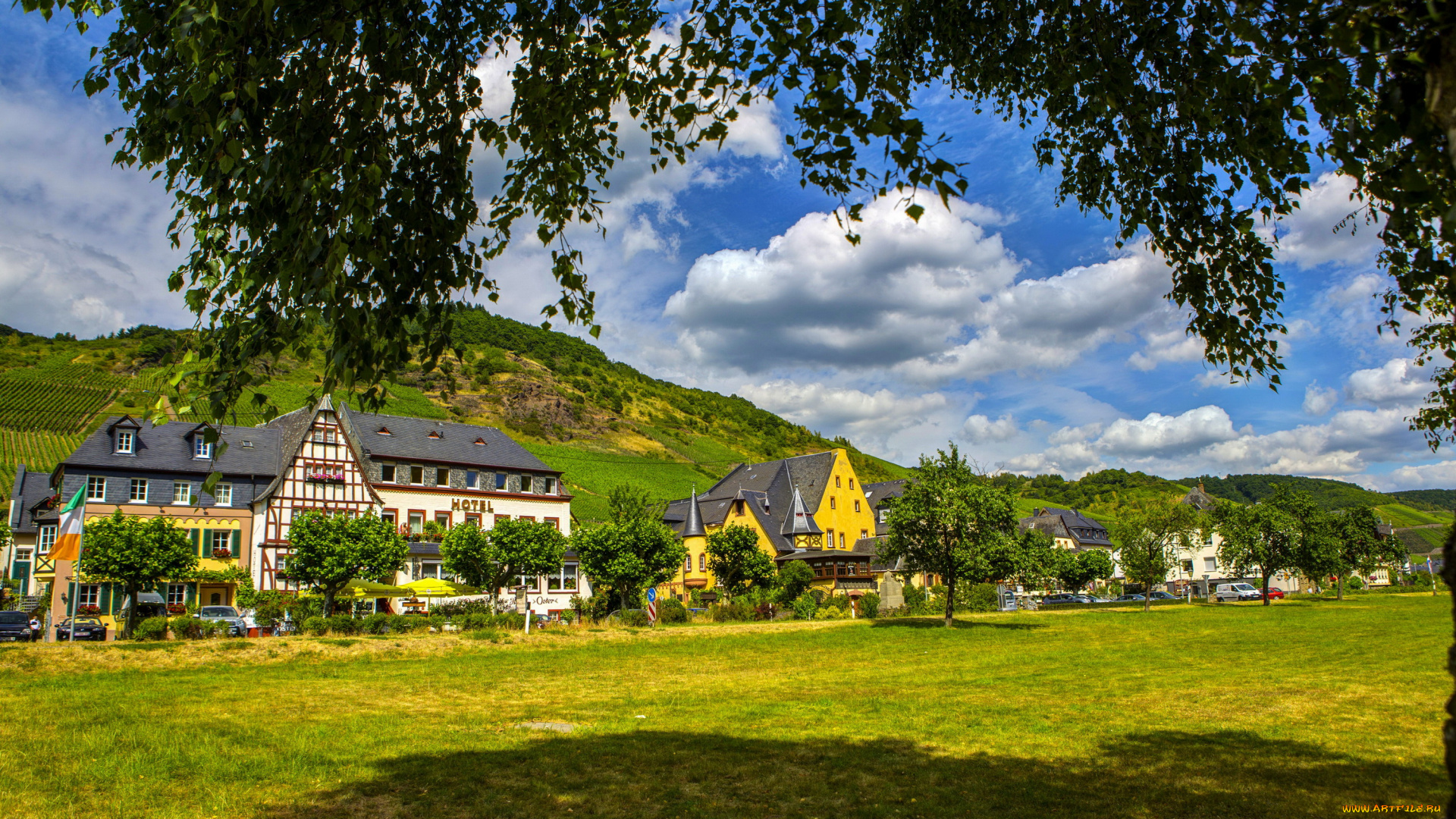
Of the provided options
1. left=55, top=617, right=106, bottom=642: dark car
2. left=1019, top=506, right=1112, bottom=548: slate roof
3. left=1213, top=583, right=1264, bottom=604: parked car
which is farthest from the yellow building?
left=1019, top=506, right=1112, bottom=548: slate roof

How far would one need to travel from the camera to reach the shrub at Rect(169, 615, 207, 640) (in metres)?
24.2

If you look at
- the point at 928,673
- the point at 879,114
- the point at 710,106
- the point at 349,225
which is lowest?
the point at 928,673

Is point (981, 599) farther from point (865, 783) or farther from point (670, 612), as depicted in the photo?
point (865, 783)

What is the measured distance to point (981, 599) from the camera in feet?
155

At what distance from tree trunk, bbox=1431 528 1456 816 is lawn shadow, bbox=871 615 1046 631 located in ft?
105

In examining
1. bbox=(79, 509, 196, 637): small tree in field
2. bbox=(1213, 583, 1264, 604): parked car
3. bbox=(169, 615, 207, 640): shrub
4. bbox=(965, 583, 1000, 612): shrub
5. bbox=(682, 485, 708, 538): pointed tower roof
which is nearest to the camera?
bbox=(169, 615, 207, 640): shrub

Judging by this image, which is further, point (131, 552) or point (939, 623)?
point (939, 623)

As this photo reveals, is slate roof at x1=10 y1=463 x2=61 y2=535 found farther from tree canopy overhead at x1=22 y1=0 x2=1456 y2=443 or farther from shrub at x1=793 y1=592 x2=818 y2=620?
tree canopy overhead at x1=22 y1=0 x2=1456 y2=443

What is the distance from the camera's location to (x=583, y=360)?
170000mm

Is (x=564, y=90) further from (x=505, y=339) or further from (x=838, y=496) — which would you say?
(x=505, y=339)

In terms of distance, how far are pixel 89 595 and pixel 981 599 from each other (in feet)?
150

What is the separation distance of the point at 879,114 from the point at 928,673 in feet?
52.5

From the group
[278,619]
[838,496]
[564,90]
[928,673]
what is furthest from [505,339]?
[564,90]

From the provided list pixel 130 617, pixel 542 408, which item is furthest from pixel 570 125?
pixel 542 408
